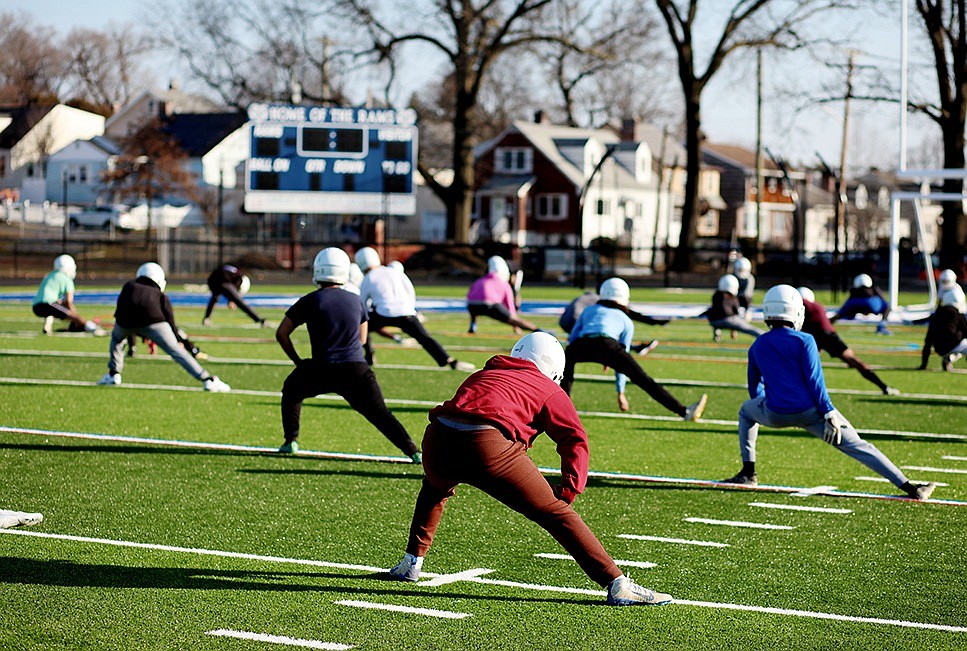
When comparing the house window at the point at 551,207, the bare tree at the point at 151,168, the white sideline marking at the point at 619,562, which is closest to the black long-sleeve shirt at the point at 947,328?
the white sideline marking at the point at 619,562

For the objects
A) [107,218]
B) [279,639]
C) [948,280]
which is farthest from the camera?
[107,218]

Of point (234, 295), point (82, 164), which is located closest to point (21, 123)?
point (82, 164)

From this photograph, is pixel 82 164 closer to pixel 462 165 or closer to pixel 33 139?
pixel 33 139

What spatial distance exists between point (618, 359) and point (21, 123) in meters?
85.0

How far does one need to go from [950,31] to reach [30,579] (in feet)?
127

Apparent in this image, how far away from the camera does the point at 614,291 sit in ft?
46.9

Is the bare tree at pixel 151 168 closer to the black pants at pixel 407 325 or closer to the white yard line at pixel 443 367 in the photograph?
the white yard line at pixel 443 367

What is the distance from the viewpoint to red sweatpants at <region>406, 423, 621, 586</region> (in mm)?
6656

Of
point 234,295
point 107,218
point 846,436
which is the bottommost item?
point 234,295

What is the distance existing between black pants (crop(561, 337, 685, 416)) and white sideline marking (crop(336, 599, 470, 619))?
7.01 metres

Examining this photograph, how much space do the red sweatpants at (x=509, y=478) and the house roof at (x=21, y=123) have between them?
89.5 m

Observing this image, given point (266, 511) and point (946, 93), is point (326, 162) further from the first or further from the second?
point (266, 511)

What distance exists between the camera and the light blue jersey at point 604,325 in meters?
14.1

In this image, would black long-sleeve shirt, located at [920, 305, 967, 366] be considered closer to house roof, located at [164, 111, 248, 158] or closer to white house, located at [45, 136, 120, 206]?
house roof, located at [164, 111, 248, 158]
